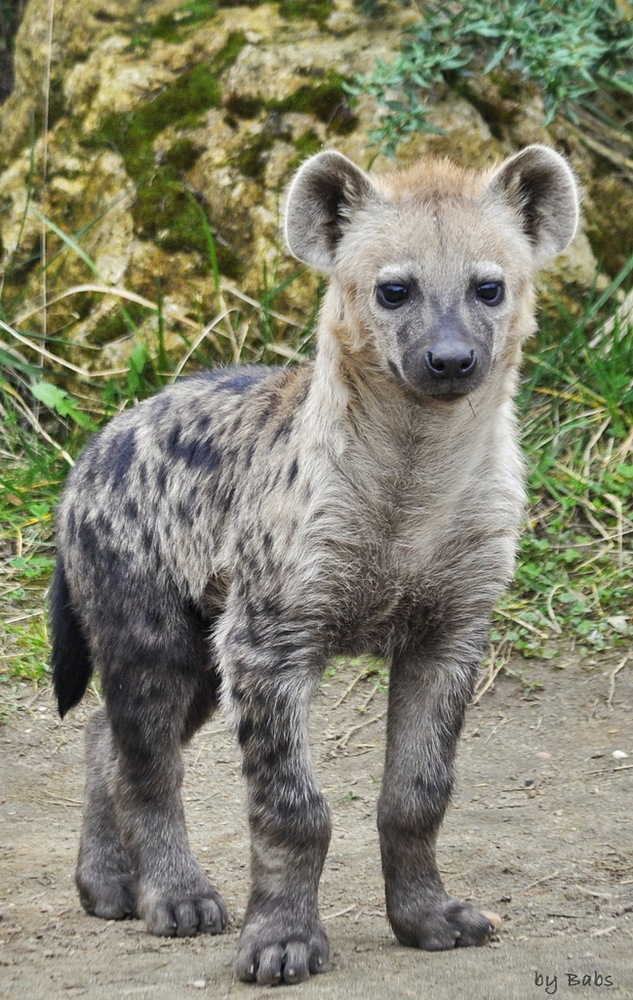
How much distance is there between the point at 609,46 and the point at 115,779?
4216 millimetres

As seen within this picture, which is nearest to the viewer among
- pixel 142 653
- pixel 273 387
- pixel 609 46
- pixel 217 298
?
pixel 142 653

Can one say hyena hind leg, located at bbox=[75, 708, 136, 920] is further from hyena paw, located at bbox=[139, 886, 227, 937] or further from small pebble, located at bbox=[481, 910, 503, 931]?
small pebble, located at bbox=[481, 910, 503, 931]

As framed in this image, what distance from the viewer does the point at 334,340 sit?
3729 mm

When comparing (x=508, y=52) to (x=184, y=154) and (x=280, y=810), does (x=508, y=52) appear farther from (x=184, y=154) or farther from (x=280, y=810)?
(x=280, y=810)

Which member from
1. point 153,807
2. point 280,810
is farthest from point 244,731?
point 153,807

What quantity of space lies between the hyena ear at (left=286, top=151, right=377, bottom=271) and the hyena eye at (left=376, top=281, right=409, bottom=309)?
34cm

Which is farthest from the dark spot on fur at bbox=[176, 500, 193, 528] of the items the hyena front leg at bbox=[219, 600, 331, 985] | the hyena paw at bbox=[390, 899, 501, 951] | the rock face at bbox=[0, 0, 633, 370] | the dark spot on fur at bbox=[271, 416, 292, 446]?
the rock face at bbox=[0, 0, 633, 370]

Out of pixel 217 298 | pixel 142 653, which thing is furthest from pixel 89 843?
pixel 217 298

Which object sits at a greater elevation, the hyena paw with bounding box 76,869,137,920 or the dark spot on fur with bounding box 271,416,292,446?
the dark spot on fur with bounding box 271,416,292,446

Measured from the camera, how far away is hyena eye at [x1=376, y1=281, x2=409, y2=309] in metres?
3.55

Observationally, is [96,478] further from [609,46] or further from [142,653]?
[609,46]

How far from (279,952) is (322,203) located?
205 centimetres

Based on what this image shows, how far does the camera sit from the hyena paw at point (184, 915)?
3.87 m

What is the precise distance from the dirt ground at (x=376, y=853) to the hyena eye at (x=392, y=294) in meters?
1.69
